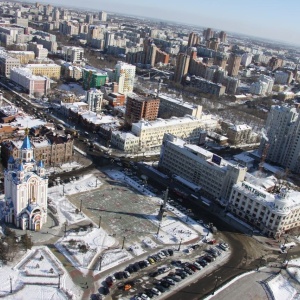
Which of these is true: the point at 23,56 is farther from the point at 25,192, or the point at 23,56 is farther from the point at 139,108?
the point at 25,192

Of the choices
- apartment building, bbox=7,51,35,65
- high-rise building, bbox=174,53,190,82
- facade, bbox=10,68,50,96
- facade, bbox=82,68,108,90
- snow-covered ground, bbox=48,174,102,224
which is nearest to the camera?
snow-covered ground, bbox=48,174,102,224

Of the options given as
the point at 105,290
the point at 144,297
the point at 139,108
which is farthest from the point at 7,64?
the point at 144,297

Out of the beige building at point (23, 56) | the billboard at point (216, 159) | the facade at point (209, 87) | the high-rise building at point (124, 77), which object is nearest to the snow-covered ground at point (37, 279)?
the billboard at point (216, 159)

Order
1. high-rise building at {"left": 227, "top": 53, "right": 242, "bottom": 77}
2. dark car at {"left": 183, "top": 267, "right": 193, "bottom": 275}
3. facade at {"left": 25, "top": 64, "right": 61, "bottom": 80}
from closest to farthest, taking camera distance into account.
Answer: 1. dark car at {"left": 183, "top": 267, "right": 193, "bottom": 275}
2. facade at {"left": 25, "top": 64, "right": 61, "bottom": 80}
3. high-rise building at {"left": 227, "top": 53, "right": 242, "bottom": 77}

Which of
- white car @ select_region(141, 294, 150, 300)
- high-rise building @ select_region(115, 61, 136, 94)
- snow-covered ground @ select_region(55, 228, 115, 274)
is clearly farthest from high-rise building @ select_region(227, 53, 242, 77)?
white car @ select_region(141, 294, 150, 300)

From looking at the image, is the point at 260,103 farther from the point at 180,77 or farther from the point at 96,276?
the point at 96,276

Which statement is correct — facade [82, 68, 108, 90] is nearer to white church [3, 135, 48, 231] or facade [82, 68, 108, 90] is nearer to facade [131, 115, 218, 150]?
facade [131, 115, 218, 150]

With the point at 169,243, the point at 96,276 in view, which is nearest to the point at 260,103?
the point at 169,243
